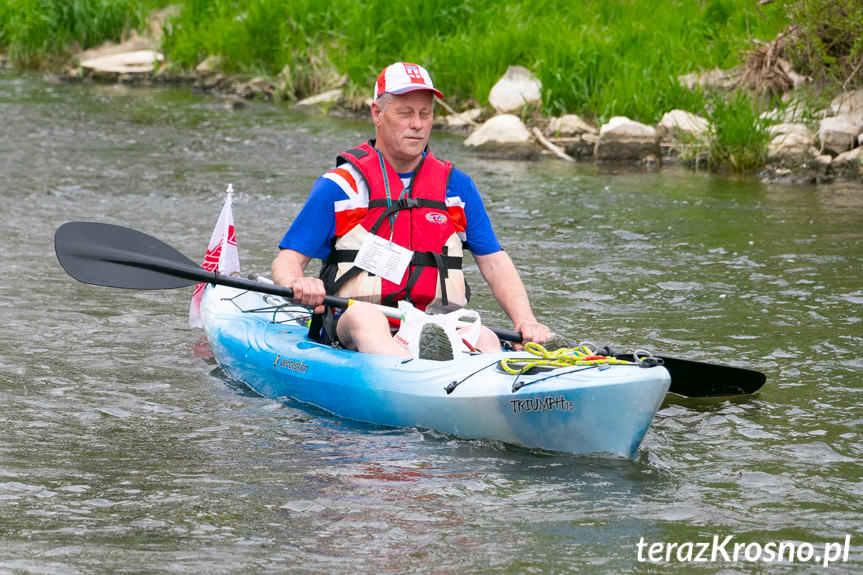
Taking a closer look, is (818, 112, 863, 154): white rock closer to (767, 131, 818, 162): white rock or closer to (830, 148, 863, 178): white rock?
(767, 131, 818, 162): white rock

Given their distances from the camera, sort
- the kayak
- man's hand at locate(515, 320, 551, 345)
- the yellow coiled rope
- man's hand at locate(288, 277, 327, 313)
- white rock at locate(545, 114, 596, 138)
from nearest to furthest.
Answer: the kayak → the yellow coiled rope → man's hand at locate(288, 277, 327, 313) → man's hand at locate(515, 320, 551, 345) → white rock at locate(545, 114, 596, 138)

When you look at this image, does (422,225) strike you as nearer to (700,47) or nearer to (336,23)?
(700,47)

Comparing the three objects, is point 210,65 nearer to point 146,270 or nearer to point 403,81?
point 146,270

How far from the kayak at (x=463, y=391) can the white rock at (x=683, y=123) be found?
687cm

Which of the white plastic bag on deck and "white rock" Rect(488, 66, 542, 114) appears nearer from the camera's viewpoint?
the white plastic bag on deck

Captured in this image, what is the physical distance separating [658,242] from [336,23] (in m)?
8.66

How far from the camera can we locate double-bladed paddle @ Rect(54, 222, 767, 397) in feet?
15.3

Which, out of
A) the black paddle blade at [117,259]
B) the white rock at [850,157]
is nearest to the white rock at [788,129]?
the white rock at [850,157]

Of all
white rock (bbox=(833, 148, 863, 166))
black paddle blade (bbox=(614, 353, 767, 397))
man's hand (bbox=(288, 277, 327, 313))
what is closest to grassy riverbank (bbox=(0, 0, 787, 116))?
white rock (bbox=(833, 148, 863, 166))

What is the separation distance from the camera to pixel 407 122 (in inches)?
175

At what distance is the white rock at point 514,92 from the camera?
12555mm

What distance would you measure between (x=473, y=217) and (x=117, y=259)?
1.48 metres

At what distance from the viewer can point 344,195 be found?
4449mm

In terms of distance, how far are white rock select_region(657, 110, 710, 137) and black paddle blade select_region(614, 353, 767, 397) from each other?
6.49 meters
